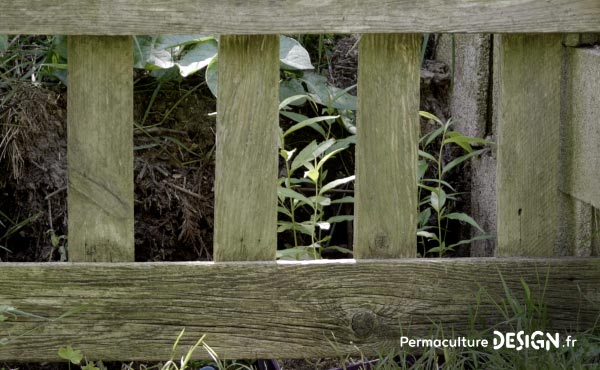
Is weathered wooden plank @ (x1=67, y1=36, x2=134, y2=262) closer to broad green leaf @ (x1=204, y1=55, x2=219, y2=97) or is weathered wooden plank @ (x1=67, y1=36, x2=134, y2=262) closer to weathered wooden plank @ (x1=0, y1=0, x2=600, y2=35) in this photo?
weathered wooden plank @ (x1=0, y1=0, x2=600, y2=35)

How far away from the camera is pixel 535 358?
5.93 feet

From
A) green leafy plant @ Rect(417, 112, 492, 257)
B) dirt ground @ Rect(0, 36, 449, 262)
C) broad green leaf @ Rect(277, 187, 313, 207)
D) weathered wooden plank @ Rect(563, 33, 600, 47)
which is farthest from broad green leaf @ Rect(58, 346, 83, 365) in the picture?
weathered wooden plank @ Rect(563, 33, 600, 47)

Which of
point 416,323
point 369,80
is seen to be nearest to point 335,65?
point 369,80

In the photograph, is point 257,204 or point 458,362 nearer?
point 458,362

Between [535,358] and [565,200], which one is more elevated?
[565,200]

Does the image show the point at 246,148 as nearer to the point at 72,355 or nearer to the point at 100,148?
the point at 100,148

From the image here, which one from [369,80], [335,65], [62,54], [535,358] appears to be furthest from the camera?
[335,65]

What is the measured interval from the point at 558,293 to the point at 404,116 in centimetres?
54

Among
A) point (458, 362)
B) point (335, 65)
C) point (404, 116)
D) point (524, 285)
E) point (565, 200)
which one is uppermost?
point (335, 65)

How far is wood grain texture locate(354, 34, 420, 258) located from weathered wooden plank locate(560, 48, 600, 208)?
35 cm

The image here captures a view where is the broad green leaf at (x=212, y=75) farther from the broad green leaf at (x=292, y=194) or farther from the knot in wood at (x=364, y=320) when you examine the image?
the knot in wood at (x=364, y=320)

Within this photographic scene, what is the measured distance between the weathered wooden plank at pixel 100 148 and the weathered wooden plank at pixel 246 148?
7.8 inches

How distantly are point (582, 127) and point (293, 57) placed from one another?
2.50 ft

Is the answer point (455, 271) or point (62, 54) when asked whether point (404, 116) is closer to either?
point (455, 271)
